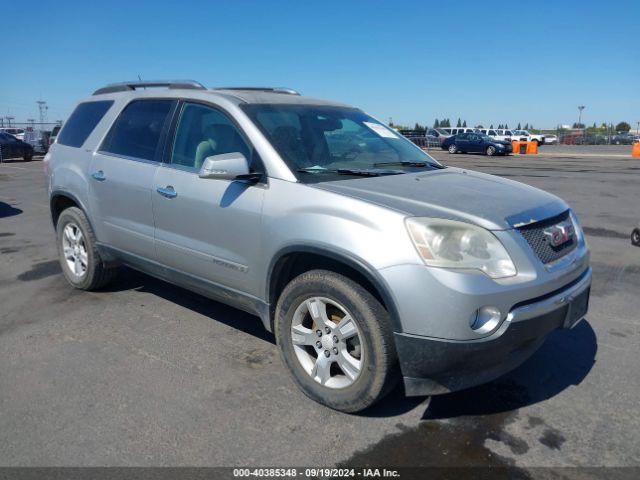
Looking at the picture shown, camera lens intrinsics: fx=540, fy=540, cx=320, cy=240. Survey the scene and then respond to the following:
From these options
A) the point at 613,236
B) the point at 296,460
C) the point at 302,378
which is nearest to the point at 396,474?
the point at 296,460

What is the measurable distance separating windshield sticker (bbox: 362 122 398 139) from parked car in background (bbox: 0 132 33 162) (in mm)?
24194

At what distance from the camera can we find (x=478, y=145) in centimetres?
3222

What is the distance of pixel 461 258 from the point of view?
2703mm

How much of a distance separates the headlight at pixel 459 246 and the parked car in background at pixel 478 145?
30.5 metres

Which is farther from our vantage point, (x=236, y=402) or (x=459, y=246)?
(x=236, y=402)

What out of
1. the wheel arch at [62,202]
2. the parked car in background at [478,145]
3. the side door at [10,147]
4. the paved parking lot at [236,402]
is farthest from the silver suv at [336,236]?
the parked car in background at [478,145]

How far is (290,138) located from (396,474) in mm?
2175

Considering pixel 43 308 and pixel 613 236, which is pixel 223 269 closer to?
pixel 43 308

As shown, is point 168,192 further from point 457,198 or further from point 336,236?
point 457,198


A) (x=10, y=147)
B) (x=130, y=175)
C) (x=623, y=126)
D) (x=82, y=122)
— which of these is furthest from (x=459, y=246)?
(x=623, y=126)

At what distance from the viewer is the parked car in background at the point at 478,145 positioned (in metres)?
31.4

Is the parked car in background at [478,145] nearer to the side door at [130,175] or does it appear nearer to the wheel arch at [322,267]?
the side door at [130,175]

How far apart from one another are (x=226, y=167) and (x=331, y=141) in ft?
3.22

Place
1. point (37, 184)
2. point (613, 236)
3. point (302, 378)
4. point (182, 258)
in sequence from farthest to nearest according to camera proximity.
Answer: point (37, 184) < point (613, 236) < point (182, 258) < point (302, 378)
